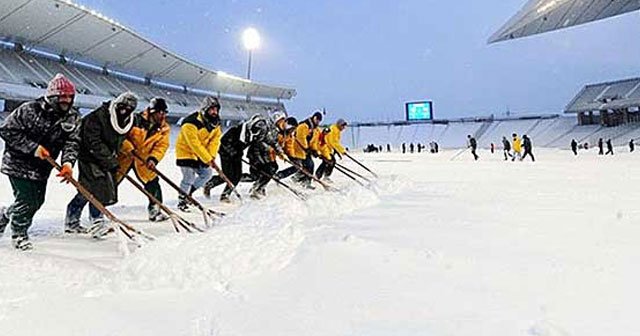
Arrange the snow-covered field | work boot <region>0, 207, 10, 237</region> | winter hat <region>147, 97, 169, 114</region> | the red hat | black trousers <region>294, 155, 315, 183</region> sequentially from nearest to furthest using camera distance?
the snow-covered field → the red hat → work boot <region>0, 207, 10, 237</region> → winter hat <region>147, 97, 169, 114</region> → black trousers <region>294, 155, 315, 183</region>

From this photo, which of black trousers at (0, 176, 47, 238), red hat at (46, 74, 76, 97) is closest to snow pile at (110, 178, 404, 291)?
black trousers at (0, 176, 47, 238)

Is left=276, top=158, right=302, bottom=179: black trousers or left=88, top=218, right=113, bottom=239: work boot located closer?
left=88, top=218, right=113, bottom=239: work boot

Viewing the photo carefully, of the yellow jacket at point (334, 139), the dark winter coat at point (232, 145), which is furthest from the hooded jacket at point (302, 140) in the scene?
the dark winter coat at point (232, 145)

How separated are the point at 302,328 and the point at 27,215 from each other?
2.64 metres

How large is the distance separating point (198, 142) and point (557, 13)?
38.5 metres

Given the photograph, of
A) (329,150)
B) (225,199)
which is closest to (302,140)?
(329,150)

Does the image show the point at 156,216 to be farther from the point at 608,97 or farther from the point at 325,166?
the point at 608,97

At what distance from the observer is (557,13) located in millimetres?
37562

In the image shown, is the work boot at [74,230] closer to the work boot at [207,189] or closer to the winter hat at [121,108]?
the winter hat at [121,108]

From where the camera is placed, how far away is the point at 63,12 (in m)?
27.6

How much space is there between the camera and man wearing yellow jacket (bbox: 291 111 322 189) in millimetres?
8844

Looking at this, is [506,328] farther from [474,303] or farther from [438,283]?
[438,283]

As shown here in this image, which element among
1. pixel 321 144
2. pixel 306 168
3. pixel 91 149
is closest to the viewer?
pixel 91 149

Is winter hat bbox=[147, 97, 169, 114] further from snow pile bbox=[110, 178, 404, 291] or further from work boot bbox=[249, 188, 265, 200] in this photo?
work boot bbox=[249, 188, 265, 200]
